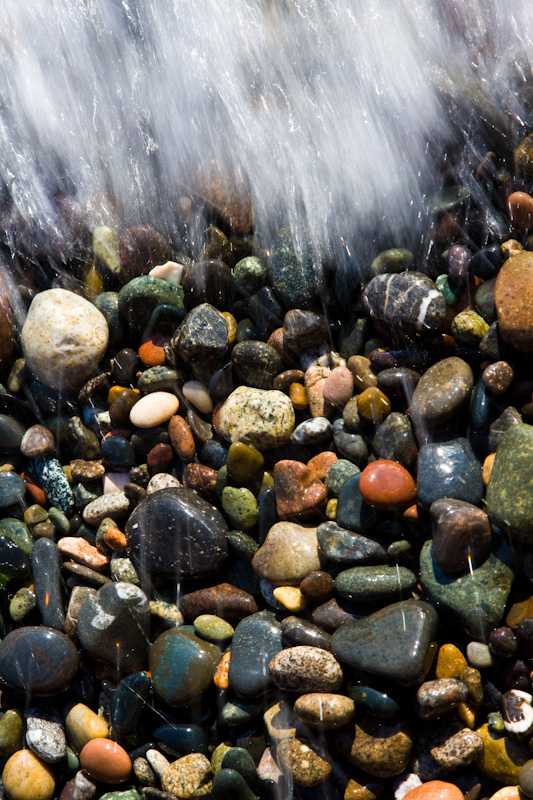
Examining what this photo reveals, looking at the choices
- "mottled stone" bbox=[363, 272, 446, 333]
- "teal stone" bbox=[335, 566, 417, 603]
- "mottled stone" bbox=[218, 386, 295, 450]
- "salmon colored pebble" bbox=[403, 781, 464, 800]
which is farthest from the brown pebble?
"salmon colored pebble" bbox=[403, 781, 464, 800]

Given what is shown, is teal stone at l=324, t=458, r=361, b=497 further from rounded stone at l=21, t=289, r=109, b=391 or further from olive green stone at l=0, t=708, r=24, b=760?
olive green stone at l=0, t=708, r=24, b=760

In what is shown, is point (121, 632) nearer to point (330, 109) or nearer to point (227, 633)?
point (227, 633)

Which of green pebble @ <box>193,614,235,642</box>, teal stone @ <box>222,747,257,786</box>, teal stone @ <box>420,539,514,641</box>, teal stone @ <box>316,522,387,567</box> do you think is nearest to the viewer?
teal stone @ <box>420,539,514,641</box>

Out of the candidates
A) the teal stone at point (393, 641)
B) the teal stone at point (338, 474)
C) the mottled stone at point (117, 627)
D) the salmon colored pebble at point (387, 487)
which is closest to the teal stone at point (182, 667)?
the mottled stone at point (117, 627)

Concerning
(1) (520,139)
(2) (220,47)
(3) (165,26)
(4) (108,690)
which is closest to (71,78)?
(3) (165,26)

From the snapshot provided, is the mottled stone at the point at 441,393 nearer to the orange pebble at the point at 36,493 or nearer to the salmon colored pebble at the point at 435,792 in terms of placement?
the salmon colored pebble at the point at 435,792

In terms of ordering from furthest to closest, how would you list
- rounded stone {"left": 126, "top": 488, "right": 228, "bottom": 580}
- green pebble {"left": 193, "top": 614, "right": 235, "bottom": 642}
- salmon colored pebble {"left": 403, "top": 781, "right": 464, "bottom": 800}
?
1. rounded stone {"left": 126, "top": 488, "right": 228, "bottom": 580}
2. green pebble {"left": 193, "top": 614, "right": 235, "bottom": 642}
3. salmon colored pebble {"left": 403, "top": 781, "right": 464, "bottom": 800}
